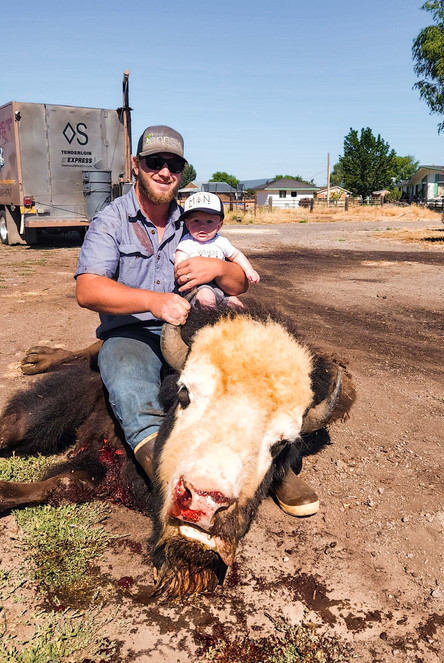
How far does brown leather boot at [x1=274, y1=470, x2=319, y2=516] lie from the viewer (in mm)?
3217

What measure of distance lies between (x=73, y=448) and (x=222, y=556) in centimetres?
222

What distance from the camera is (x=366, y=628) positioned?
2.48 m

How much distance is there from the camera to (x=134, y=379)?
3289mm

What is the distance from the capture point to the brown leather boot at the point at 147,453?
286cm

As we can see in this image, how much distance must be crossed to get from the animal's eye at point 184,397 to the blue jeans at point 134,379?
1.27ft

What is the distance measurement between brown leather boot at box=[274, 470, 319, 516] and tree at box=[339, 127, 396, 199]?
72336mm

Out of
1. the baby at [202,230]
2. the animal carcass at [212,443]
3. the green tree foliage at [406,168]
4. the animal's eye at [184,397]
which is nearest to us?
the animal carcass at [212,443]

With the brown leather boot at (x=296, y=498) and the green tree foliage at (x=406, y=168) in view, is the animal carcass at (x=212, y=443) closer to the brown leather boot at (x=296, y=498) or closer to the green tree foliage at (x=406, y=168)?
the brown leather boot at (x=296, y=498)

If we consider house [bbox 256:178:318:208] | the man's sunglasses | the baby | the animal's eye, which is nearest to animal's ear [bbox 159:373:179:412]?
the animal's eye

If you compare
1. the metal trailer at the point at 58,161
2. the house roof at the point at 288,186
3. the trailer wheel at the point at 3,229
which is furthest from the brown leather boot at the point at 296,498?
the house roof at the point at 288,186

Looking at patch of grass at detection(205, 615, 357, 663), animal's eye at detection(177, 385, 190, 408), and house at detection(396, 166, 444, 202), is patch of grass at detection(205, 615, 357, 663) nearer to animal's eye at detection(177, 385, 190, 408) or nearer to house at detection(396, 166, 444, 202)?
animal's eye at detection(177, 385, 190, 408)

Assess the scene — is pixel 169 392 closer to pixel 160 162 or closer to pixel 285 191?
pixel 160 162

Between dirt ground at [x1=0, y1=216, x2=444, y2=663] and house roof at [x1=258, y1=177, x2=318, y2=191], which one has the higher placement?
house roof at [x1=258, y1=177, x2=318, y2=191]

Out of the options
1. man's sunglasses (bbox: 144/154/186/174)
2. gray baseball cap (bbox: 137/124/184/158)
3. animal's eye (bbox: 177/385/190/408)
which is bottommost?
animal's eye (bbox: 177/385/190/408)
